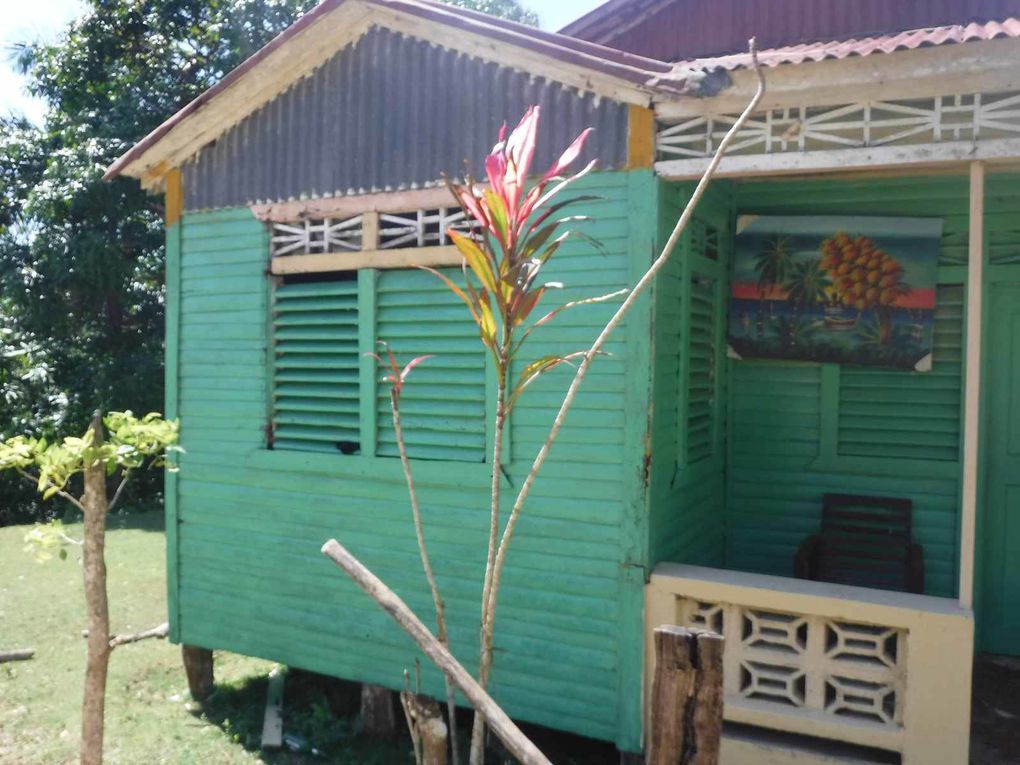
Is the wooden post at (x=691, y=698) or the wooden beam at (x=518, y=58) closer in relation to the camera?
the wooden post at (x=691, y=698)

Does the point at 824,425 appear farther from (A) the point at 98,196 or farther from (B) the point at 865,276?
(A) the point at 98,196

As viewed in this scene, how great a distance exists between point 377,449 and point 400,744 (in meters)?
1.80

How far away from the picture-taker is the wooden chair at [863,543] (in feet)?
18.4

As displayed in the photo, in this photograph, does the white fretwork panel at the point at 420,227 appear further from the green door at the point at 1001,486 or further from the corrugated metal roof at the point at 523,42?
the green door at the point at 1001,486

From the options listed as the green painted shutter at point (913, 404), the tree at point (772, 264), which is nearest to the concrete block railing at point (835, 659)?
the green painted shutter at point (913, 404)

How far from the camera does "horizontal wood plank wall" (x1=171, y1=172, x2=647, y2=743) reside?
467 centimetres

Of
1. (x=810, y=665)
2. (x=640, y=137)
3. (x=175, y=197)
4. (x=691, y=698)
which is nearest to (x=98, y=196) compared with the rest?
(x=175, y=197)

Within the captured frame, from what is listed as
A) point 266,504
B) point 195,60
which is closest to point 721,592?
point 266,504

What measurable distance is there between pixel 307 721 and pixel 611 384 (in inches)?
122

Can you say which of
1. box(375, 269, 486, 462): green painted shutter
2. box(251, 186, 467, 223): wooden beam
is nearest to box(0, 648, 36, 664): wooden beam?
box(375, 269, 486, 462): green painted shutter

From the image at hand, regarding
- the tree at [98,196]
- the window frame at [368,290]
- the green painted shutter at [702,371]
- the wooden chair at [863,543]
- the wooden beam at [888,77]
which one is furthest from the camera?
the tree at [98,196]

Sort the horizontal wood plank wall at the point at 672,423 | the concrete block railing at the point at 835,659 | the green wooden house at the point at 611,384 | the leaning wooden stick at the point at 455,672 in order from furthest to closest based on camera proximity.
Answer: the horizontal wood plank wall at the point at 672,423, the green wooden house at the point at 611,384, the concrete block railing at the point at 835,659, the leaning wooden stick at the point at 455,672

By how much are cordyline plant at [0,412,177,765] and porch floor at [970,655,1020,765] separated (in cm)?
415

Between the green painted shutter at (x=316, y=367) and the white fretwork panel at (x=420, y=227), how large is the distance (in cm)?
38
